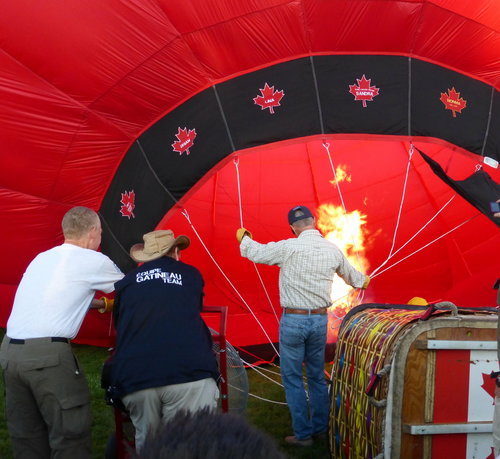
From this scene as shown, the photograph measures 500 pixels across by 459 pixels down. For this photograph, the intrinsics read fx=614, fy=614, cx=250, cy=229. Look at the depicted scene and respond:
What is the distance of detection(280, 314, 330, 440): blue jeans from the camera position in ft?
13.8

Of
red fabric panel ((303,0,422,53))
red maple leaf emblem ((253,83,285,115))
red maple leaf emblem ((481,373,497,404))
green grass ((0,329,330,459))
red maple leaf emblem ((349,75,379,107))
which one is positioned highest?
red fabric panel ((303,0,422,53))

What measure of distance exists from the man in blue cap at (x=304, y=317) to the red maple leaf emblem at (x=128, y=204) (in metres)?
1.32

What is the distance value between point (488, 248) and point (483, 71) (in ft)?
8.31

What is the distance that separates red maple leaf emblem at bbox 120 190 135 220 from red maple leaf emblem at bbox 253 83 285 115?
4.30 feet

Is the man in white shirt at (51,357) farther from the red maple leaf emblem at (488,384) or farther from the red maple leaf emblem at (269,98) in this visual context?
the red maple leaf emblem at (269,98)

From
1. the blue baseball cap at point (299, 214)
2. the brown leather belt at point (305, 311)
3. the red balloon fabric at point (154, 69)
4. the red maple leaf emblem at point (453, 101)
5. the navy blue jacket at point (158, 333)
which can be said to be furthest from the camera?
the red maple leaf emblem at point (453, 101)

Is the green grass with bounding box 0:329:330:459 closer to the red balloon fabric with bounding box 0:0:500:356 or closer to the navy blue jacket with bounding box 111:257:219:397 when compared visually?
the red balloon fabric with bounding box 0:0:500:356

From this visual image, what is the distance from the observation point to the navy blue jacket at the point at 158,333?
9.21 ft

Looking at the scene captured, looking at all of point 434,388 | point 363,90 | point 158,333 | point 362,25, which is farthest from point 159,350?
point 362,25

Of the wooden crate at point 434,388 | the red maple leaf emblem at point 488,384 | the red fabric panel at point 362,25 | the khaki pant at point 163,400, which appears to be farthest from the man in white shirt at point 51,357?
the red fabric panel at point 362,25

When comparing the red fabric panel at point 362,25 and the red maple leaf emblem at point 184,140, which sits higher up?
the red fabric panel at point 362,25

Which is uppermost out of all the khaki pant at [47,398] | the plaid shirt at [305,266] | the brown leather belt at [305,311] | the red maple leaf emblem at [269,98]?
the red maple leaf emblem at [269,98]

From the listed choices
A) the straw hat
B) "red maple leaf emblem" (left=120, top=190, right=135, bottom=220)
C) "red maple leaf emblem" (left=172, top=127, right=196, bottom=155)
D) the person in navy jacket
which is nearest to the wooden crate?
the person in navy jacket

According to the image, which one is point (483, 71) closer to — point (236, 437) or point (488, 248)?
point (488, 248)
